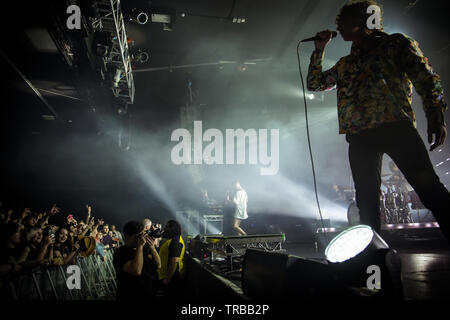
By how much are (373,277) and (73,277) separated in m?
5.35

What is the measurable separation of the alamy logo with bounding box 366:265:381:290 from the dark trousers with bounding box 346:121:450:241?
1.55ft

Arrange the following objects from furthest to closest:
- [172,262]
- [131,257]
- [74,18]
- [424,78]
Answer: [74,18]
[172,262]
[131,257]
[424,78]

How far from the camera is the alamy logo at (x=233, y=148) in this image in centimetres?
970

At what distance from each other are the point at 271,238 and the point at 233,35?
5342 mm

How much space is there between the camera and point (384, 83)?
4.44ft

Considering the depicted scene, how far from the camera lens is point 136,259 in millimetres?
2561

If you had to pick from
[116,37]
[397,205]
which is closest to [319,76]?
[116,37]

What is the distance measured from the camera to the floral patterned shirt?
127 cm

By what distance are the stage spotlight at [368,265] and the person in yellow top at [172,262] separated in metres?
2.81

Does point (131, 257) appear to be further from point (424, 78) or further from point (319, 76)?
point (424, 78)

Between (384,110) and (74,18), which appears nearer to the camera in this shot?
(384,110)
